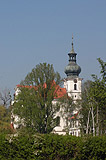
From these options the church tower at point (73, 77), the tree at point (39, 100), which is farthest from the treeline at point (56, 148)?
the church tower at point (73, 77)

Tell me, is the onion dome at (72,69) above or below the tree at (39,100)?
above

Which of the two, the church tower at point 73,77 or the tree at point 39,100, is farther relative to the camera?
the church tower at point 73,77

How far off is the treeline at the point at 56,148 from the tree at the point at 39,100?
3156 centimetres

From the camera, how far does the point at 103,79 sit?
31.1 metres

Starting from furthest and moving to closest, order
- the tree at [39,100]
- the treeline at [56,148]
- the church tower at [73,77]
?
the church tower at [73,77] < the tree at [39,100] < the treeline at [56,148]

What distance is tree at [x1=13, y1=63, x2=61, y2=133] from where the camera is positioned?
168 ft

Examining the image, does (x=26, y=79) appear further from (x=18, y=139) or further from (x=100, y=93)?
(x=18, y=139)

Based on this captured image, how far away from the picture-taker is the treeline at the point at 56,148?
732 inches

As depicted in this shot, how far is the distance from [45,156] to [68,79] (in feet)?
268

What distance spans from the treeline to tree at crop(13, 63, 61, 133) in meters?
31.6

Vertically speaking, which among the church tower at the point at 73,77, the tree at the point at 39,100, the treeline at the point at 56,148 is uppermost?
the church tower at the point at 73,77

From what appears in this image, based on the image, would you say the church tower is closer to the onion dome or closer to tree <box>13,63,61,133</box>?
the onion dome

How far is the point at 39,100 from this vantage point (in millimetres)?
52438

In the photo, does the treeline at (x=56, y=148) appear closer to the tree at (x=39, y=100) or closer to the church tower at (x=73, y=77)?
the tree at (x=39, y=100)
